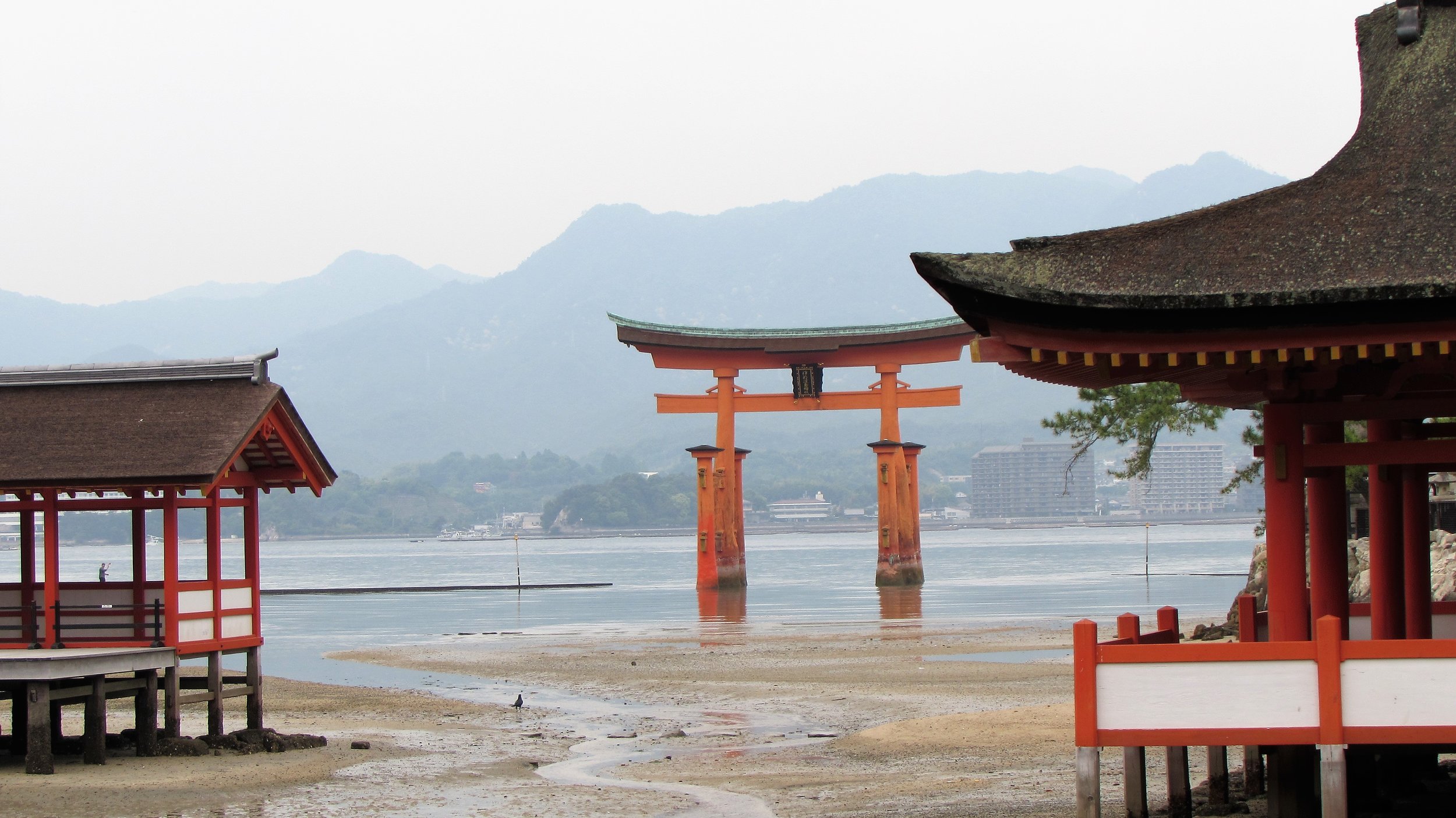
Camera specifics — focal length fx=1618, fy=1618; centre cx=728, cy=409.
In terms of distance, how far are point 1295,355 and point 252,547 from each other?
38.0 feet

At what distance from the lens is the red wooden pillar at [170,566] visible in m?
15.1

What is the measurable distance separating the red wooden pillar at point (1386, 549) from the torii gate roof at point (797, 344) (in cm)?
3578

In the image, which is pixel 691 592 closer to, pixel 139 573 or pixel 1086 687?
pixel 139 573

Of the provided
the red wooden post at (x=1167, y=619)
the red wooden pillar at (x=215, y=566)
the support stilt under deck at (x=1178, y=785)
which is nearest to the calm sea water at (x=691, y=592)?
the red wooden pillar at (x=215, y=566)

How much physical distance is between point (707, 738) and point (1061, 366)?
9.02 metres

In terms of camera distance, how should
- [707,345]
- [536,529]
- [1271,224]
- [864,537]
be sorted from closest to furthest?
[1271,224] → [707,345] → [864,537] → [536,529]

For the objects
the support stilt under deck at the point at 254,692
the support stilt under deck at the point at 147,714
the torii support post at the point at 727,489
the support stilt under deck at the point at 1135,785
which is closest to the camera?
the support stilt under deck at the point at 1135,785

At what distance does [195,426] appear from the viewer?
15383 mm

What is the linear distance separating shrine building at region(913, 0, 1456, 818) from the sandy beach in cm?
295

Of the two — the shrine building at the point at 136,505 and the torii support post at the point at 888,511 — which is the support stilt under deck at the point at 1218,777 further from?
the torii support post at the point at 888,511

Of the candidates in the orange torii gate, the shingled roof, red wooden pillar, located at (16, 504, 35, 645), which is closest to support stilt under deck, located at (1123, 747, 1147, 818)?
the shingled roof

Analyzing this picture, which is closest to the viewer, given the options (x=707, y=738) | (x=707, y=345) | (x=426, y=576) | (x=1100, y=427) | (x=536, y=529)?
(x=707, y=738)

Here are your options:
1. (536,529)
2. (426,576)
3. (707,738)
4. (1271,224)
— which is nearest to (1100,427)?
(707,738)

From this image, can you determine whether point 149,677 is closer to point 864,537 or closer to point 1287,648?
point 1287,648
